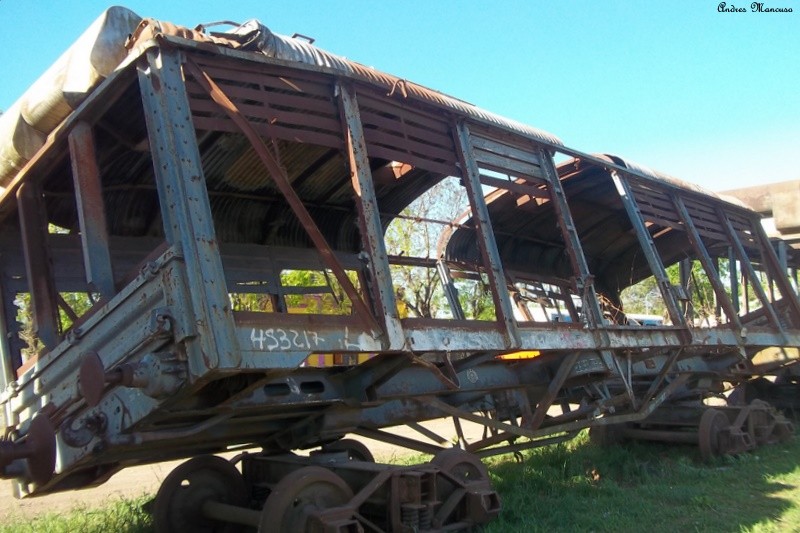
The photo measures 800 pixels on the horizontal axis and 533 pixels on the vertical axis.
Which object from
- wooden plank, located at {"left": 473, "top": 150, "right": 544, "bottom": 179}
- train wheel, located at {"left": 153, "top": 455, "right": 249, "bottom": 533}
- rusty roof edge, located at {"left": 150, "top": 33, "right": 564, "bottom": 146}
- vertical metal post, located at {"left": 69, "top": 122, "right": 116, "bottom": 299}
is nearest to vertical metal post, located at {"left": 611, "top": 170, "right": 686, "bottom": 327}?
wooden plank, located at {"left": 473, "top": 150, "right": 544, "bottom": 179}

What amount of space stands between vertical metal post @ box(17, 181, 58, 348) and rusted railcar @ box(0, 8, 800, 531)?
0.05ft

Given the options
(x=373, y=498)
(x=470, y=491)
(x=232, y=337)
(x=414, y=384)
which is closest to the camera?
(x=232, y=337)

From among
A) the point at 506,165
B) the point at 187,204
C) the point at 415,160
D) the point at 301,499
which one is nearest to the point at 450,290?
the point at 506,165

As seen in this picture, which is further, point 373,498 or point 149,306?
point 373,498

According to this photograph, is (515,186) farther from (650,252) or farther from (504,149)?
(650,252)

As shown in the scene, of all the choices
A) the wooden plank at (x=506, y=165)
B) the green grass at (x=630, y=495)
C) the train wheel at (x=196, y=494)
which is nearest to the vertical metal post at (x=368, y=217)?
the wooden plank at (x=506, y=165)

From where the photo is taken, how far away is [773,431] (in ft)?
28.9

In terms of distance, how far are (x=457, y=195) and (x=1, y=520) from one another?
13.8m

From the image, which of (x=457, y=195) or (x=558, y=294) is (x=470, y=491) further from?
(x=457, y=195)

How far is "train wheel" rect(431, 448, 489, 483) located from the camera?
489 centimetres

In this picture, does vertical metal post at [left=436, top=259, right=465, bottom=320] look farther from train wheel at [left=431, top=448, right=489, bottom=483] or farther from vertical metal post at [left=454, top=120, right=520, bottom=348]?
train wheel at [left=431, top=448, right=489, bottom=483]

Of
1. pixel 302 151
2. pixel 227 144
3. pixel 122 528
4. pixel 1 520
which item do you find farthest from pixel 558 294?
pixel 1 520

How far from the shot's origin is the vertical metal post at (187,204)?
134 inches

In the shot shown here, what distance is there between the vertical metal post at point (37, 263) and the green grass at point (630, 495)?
1.80m
